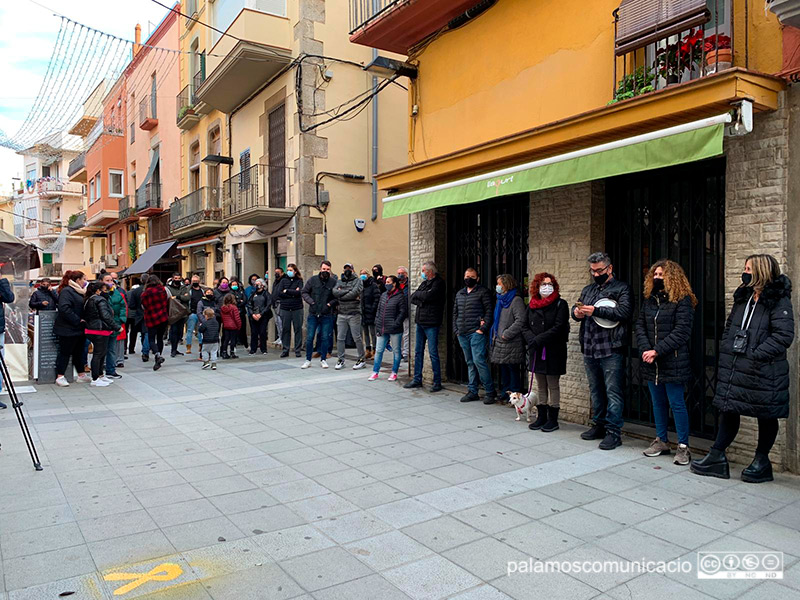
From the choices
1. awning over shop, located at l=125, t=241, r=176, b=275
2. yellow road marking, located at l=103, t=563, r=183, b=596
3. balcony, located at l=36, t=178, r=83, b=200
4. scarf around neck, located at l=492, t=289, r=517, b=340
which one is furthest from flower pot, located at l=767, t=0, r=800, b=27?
balcony, located at l=36, t=178, r=83, b=200

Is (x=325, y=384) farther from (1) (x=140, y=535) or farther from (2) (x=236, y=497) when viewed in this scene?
(1) (x=140, y=535)

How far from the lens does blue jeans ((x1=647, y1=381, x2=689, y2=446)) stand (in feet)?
18.1

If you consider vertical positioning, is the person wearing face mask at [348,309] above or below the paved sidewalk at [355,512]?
above

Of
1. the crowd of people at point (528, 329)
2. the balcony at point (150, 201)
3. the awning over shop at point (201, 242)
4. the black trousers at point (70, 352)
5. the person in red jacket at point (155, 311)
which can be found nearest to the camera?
the crowd of people at point (528, 329)

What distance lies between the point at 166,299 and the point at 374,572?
1038 cm

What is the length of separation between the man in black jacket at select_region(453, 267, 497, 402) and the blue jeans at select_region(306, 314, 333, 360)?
164 inches

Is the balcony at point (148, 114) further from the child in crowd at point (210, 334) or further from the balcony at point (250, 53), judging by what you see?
the child in crowd at point (210, 334)

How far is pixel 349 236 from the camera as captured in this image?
15258mm

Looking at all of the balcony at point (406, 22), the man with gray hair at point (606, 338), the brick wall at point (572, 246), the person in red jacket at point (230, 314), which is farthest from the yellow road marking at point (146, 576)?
the person in red jacket at point (230, 314)

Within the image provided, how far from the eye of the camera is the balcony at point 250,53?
14.4m

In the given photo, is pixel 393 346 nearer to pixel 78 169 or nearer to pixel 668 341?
pixel 668 341

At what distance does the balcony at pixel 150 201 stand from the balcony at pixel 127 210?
1116mm

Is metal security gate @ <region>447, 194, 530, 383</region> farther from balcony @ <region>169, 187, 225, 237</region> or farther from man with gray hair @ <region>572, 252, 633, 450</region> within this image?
balcony @ <region>169, 187, 225, 237</region>

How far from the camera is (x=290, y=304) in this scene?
13312 mm
